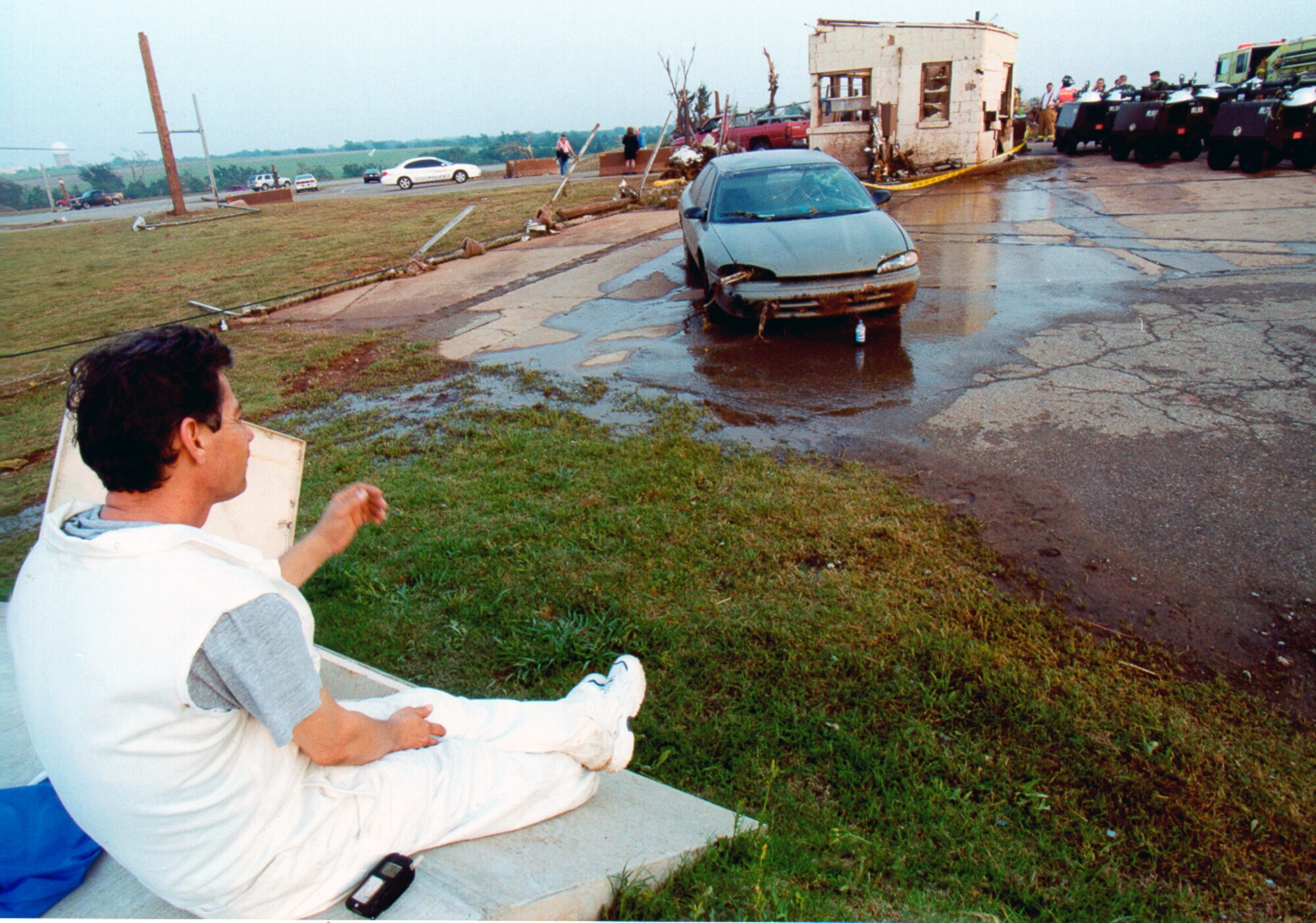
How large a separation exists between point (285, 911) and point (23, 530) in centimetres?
450

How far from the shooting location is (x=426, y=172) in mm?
38031

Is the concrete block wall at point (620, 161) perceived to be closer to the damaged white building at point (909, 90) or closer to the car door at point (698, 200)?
the damaged white building at point (909, 90)

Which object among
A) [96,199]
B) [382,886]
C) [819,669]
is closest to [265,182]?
[96,199]

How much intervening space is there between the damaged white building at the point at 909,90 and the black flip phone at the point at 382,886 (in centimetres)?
2087

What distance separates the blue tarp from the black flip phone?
0.73m

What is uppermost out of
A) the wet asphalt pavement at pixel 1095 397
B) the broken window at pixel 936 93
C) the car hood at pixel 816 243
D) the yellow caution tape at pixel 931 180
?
the broken window at pixel 936 93

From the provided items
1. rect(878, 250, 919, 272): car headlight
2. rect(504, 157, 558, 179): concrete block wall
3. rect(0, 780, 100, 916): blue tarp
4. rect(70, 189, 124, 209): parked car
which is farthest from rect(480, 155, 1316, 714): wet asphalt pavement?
rect(70, 189, 124, 209): parked car

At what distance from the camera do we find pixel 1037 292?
867 centimetres

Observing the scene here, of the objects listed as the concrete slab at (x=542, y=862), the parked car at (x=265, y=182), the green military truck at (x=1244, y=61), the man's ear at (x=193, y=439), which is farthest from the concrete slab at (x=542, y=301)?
the parked car at (x=265, y=182)

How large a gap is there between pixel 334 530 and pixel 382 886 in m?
0.92

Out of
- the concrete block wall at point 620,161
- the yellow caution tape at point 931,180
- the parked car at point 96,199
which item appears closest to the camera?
the yellow caution tape at point 931,180

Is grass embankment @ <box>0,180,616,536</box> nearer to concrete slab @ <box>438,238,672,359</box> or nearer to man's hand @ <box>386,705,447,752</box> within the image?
concrete slab @ <box>438,238,672,359</box>

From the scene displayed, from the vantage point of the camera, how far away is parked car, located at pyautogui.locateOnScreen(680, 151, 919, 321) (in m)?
7.12

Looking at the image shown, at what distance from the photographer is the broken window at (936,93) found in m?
20.4
